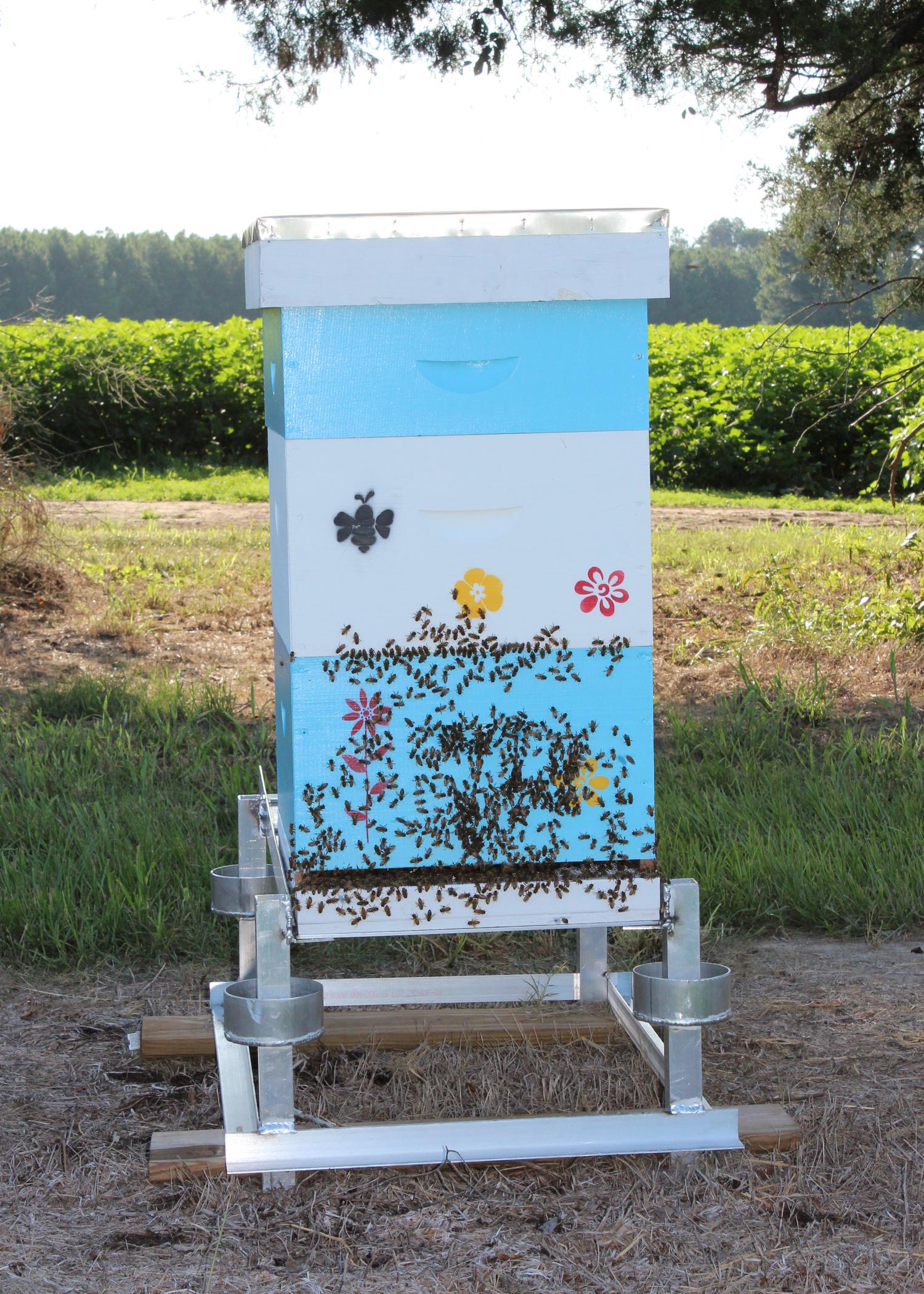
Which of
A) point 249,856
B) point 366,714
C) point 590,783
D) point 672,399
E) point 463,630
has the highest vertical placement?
point 672,399

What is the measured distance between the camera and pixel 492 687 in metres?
1.89

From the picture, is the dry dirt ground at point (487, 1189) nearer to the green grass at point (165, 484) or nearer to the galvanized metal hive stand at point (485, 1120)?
the galvanized metal hive stand at point (485, 1120)

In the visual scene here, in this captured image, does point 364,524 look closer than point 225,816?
Yes

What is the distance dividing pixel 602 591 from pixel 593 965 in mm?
973

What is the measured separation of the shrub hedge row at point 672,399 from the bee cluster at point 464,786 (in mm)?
8999

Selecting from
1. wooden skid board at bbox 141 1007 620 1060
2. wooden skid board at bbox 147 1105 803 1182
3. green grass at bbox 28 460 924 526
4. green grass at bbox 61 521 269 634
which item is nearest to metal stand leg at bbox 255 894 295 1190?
wooden skid board at bbox 147 1105 803 1182

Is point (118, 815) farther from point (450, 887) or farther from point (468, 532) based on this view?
point (468, 532)

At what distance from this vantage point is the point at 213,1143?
1.98 meters

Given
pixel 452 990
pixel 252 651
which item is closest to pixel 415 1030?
pixel 452 990

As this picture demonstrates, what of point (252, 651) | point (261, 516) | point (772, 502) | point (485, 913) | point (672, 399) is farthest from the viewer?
point (672, 399)

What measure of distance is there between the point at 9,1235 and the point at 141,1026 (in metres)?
0.58

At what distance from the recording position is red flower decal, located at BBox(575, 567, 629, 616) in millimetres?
1862

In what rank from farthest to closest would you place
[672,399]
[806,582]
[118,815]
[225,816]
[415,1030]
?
[672,399] < [806,582] < [225,816] < [118,815] < [415,1030]

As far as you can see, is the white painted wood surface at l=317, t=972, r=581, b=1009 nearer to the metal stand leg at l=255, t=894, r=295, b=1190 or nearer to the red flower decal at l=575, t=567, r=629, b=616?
the metal stand leg at l=255, t=894, r=295, b=1190
